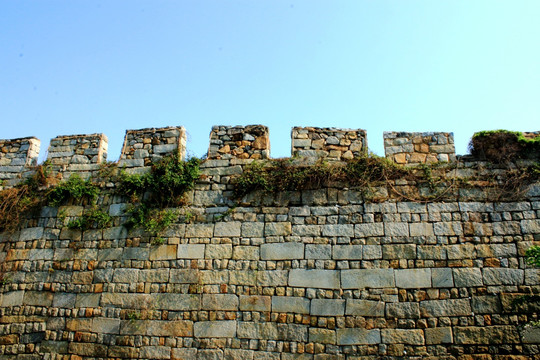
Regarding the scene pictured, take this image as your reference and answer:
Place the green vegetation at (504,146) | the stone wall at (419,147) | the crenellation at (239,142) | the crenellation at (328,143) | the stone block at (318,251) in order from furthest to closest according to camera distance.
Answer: the crenellation at (239,142)
the crenellation at (328,143)
the stone wall at (419,147)
the green vegetation at (504,146)
the stone block at (318,251)

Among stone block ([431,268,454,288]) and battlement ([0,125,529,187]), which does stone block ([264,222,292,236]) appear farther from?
stone block ([431,268,454,288])

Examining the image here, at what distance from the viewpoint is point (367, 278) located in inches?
248

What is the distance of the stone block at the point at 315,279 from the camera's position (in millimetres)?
6324

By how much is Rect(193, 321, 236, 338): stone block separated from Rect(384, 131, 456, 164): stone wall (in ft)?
12.4

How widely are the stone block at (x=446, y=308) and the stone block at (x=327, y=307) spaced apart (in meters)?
1.16

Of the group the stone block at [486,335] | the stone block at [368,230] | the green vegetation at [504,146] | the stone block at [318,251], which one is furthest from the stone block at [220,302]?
the green vegetation at [504,146]

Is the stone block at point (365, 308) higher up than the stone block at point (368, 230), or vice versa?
the stone block at point (368, 230)

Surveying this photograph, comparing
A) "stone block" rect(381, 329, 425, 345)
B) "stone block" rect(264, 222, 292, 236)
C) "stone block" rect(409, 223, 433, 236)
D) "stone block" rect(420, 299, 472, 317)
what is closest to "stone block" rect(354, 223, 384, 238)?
"stone block" rect(409, 223, 433, 236)

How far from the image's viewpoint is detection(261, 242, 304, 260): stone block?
21.5 ft

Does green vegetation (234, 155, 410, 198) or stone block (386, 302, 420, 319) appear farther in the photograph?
green vegetation (234, 155, 410, 198)

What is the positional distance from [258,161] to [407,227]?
268 centimetres

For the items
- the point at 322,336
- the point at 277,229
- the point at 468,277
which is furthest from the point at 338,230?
the point at 468,277

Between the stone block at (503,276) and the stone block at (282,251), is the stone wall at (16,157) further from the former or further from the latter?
the stone block at (503,276)

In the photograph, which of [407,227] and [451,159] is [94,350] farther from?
[451,159]
